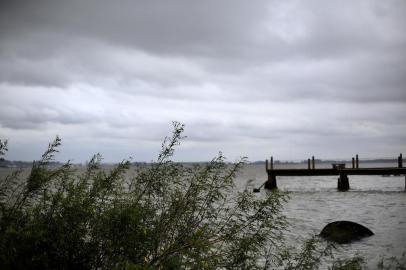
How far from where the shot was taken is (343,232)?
1694 centimetres

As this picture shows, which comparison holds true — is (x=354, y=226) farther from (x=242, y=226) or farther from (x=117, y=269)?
(x=117, y=269)

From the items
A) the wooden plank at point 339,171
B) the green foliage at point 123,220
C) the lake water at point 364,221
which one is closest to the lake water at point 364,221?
the lake water at point 364,221

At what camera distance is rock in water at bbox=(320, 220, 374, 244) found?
16.5m

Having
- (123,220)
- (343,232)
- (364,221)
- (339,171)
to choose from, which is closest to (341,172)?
(339,171)

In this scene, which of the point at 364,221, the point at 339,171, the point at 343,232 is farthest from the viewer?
the point at 339,171

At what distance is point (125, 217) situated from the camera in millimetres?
5559

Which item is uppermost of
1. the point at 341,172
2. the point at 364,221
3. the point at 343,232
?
the point at 341,172

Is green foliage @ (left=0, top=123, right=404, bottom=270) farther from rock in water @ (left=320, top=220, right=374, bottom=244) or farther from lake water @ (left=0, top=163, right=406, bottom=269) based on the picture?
rock in water @ (left=320, top=220, right=374, bottom=244)

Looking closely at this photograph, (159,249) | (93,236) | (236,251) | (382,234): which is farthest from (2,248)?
(382,234)

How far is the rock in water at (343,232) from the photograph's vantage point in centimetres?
1645

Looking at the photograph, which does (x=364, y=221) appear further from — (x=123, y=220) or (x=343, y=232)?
(x=123, y=220)

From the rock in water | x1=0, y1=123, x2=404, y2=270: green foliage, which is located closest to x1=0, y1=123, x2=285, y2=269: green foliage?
x1=0, y1=123, x2=404, y2=270: green foliage

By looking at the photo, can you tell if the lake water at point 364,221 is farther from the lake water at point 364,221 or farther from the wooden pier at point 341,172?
the wooden pier at point 341,172

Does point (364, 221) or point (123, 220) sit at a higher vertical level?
point (123, 220)
